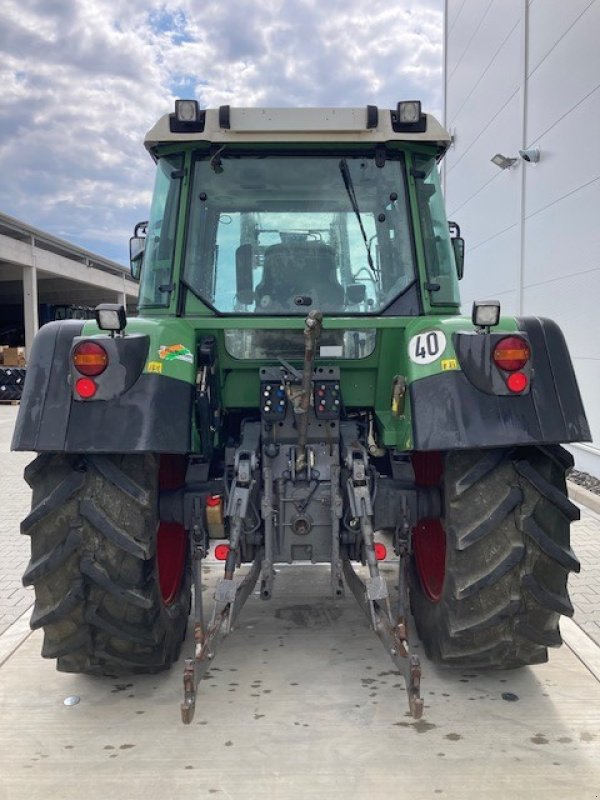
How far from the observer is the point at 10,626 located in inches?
167

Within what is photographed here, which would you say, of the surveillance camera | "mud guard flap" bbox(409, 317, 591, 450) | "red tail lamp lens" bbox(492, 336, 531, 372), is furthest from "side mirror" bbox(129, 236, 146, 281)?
the surveillance camera

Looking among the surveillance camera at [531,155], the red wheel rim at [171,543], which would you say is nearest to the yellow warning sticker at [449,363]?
the red wheel rim at [171,543]

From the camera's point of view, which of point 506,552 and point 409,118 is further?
point 409,118

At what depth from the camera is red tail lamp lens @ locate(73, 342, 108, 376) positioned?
294 cm

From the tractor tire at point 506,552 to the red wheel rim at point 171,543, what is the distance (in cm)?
151

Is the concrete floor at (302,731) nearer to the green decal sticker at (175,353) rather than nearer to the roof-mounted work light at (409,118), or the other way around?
the green decal sticker at (175,353)

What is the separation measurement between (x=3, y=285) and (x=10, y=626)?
94.0 ft

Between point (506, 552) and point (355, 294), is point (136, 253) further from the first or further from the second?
point (506, 552)

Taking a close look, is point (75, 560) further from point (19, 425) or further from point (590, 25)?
point (590, 25)

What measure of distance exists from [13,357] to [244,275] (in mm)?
21792

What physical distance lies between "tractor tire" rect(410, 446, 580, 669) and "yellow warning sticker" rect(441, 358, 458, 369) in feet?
1.32

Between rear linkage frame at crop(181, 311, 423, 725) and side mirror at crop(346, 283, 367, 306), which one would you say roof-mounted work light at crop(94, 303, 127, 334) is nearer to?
rear linkage frame at crop(181, 311, 423, 725)

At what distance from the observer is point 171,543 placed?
399cm

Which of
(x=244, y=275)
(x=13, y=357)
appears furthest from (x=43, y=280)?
(x=244, y=275)
